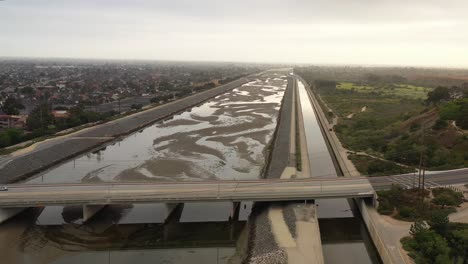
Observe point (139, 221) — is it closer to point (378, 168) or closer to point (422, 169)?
point (378, 168)

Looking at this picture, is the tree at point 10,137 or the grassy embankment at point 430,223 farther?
the tree at point 10,137

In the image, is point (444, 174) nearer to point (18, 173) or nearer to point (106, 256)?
point (106, 256)

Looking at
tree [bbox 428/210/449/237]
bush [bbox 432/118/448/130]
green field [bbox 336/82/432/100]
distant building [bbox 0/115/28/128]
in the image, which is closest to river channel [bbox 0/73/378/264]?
tree [bbox 428/210/449/237]

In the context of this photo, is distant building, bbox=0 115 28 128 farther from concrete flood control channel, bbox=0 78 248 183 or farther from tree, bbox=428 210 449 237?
tree, bbox=428 210 449 237

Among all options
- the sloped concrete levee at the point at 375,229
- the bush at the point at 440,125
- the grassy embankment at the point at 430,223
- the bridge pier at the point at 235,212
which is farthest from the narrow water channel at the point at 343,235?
the bush at the point at 440,125

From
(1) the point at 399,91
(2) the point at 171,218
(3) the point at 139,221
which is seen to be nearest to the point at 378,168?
(2) the point at 171,218

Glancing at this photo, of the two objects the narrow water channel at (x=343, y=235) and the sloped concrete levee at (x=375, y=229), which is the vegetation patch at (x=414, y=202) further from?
the narrow water channel at (x=343, y=235)
